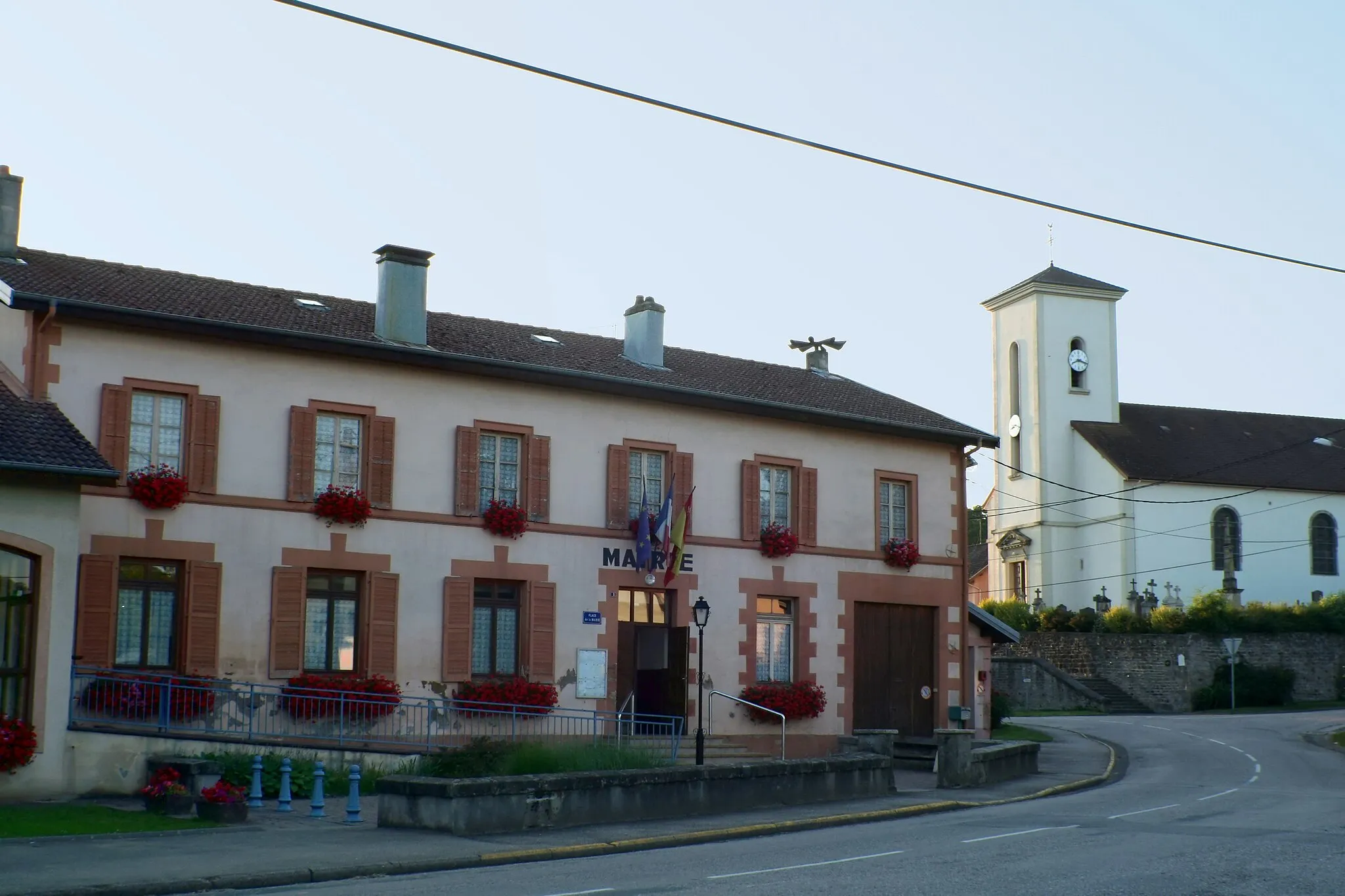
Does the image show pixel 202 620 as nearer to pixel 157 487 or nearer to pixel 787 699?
pixel 157 487

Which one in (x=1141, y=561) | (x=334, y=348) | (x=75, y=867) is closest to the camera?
(x=75, y=867)

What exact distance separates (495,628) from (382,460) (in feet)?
10.7

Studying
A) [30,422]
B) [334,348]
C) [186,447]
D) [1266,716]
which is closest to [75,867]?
[30,422]

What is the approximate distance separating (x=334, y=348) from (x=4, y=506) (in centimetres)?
591

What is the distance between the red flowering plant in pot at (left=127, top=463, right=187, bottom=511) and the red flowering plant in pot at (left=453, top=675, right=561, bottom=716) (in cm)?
516

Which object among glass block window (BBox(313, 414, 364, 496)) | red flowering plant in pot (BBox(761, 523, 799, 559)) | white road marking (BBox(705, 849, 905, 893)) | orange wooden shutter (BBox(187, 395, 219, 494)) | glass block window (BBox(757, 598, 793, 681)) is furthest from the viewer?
glass block window (BBox(757, 598, 793, 681))

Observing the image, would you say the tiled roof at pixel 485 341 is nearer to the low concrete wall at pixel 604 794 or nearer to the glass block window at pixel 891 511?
the glass block window at pixel 891 511

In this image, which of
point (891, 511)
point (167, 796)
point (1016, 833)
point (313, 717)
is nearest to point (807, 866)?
point (1016, 833)

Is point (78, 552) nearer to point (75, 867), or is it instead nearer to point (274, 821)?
point (274, 821)

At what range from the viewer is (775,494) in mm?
26406

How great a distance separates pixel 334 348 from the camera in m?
21.6

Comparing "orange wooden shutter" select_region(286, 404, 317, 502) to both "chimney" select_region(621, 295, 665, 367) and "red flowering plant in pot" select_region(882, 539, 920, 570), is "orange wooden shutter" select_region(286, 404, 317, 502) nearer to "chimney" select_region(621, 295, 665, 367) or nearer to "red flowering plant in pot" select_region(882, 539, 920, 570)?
"chimney" select_region(621, 295, 665, 367)

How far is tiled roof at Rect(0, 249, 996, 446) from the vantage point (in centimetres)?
2061

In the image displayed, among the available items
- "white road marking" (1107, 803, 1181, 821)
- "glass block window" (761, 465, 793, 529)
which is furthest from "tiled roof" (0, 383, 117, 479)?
"white road marking" (1107, 803, 1181, 821)
